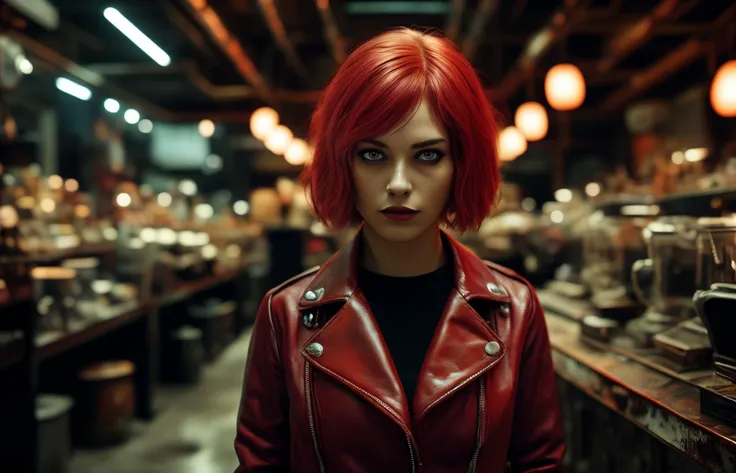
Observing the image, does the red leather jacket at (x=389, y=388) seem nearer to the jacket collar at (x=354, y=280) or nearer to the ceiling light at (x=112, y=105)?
the jacket collar at (x=354, y=280)

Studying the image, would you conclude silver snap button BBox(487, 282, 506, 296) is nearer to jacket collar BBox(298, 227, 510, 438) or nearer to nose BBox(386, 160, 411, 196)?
jacket collar BBox(298, 227, 510, 438)

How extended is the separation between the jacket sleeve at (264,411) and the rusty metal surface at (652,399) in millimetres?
958

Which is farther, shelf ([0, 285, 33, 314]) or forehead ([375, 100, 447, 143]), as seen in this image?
shelf ([0, 285, 33, 314])

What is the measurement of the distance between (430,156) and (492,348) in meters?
→ 0.48

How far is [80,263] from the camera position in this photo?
14.9 feet

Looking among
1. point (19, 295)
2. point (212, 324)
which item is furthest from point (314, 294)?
point (212, 324)

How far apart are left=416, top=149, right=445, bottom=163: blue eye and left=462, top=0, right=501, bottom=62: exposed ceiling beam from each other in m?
4.45

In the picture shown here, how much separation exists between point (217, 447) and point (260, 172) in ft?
31.6

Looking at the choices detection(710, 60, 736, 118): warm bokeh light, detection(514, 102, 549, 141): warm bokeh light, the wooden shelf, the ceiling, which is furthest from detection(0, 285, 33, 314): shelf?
detection(514, 102, 549, 141): warm bokeh light

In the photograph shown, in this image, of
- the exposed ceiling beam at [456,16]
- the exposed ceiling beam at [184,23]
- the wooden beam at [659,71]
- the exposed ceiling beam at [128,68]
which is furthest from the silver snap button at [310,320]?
the exposed ceiling beam at [128,68]

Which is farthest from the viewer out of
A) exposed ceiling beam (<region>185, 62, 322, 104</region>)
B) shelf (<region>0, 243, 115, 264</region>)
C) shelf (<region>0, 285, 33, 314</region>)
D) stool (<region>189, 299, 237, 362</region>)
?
exposed ceiling beam (<region>185, 62, 322, 104</region>)

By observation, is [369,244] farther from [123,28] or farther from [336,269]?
[123,28]

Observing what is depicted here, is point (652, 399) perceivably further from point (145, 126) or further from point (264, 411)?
point (145, 126)

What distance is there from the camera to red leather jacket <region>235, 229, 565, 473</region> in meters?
1.35
